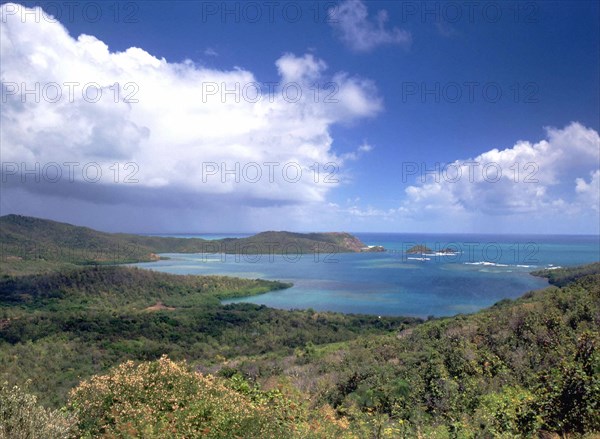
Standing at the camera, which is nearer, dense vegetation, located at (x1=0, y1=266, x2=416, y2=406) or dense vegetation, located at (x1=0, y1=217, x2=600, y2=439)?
dense vegetation, located at (x1=0, y1=217, x2=600, y2=439)

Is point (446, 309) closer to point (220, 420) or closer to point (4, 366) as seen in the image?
point (4, 366)

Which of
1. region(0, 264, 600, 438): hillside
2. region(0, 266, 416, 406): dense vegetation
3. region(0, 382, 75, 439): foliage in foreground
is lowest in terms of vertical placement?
region(0, 266, 416, 406): dense vegetation

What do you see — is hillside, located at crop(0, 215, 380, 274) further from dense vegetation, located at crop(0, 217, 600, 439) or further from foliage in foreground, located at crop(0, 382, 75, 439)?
foliage in foreground, located at crop(0, 382, 75, 439)

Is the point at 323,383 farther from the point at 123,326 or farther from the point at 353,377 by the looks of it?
the point at 123,326

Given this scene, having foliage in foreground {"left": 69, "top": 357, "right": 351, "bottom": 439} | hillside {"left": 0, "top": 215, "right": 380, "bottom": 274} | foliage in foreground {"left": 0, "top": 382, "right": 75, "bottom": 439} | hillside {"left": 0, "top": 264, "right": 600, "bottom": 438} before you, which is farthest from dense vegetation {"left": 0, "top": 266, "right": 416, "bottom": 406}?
hillside {"left": 0, "top": 215, "right": 380, "bottom": 274}

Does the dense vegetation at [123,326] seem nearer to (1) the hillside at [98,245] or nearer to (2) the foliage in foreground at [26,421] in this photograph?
(2) the foliage in foreground at [26,421]

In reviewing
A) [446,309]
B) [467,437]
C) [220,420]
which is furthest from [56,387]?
[446,309]

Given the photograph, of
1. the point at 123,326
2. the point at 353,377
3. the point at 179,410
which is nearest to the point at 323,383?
the point at 353,377

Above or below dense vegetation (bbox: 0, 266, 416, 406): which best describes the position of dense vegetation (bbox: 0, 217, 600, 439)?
above

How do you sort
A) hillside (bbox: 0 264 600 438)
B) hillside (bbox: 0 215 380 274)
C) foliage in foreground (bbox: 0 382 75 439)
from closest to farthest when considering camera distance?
foliage in foreground (bbox: 0 382 75 439)
hillside (bbox: 0 264 600 438)
hillside (bbox: 0 215 380 274)
